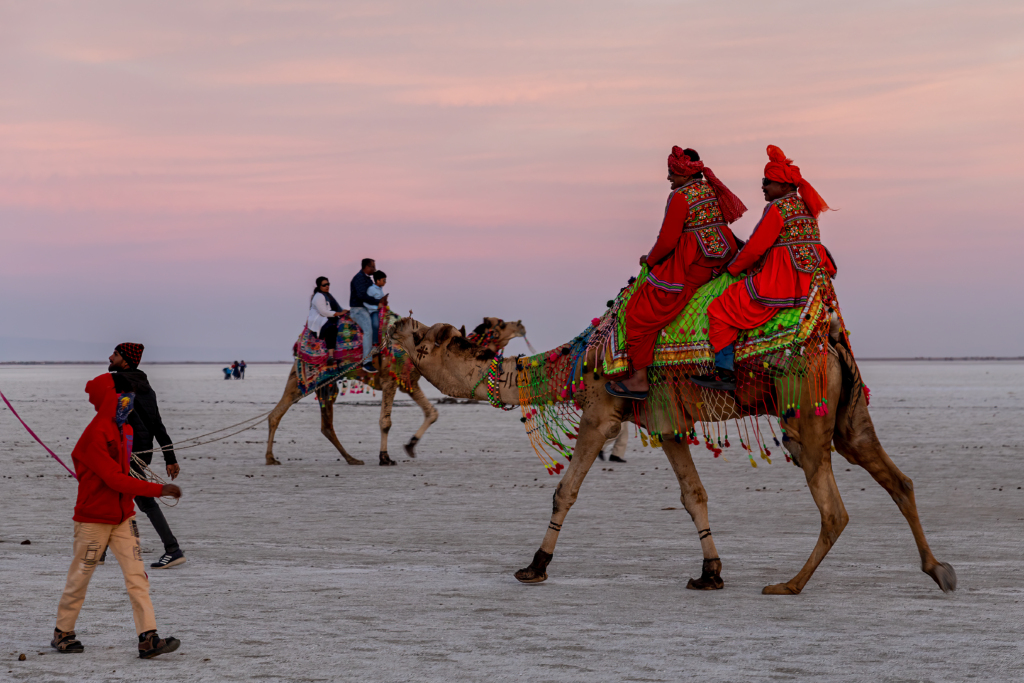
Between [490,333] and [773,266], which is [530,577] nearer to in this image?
[490,333]

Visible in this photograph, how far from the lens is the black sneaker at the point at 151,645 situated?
6.46 m

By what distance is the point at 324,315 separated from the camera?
18.6 meters

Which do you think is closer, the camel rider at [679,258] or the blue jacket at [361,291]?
the camel rider at [679,258]

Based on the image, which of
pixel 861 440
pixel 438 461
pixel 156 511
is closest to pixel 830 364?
pixel 861 440

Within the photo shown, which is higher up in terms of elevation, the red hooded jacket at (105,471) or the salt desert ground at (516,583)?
the red hooded jacket at (105,471)

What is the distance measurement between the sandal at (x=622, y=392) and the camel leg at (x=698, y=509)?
1.74 ft

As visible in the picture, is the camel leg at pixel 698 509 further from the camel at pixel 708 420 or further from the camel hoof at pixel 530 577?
the camel hoof at pixel 530 577

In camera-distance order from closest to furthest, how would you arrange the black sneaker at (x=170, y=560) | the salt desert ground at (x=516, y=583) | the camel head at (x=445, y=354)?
the salt desert ground at (x=516, y=583) → the black sneaker at (x=170, y=560) → the camel head at (x=445, y=354)

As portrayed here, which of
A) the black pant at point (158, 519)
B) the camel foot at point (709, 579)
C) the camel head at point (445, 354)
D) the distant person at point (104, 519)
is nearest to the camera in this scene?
the distant person at point (104, 519)

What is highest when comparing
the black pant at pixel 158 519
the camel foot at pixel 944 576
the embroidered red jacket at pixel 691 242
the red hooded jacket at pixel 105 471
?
the embroidered red jacket at pixel 691 242

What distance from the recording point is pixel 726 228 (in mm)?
8648

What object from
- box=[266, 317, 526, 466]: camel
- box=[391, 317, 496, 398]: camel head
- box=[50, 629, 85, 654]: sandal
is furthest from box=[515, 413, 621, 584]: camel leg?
box=[266, 317, 526, 466]: camel

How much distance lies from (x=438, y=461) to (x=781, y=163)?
11.2 meters

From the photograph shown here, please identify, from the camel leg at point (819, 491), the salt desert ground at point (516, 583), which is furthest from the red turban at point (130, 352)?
the camel leg at point (819, 491)
